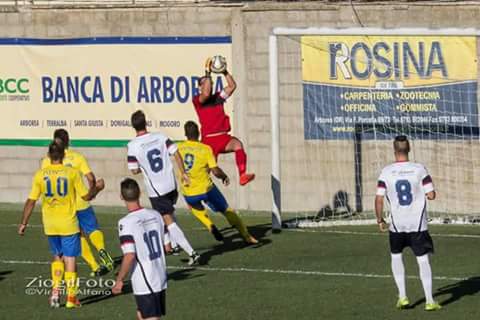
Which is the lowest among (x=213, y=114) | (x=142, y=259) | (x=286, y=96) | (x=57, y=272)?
(x=57, y=272)

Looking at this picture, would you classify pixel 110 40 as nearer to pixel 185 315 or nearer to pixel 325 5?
pixel 325 5

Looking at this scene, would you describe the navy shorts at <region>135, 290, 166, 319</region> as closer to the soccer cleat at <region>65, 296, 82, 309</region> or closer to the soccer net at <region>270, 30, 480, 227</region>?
the soccer cleat at <region>65, 296, 82, 309</region>

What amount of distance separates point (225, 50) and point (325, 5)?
1.95m

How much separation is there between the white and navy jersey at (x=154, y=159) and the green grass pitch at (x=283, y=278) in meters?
1.14

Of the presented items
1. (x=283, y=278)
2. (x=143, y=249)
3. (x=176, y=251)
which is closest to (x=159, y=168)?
(x=176, y=251)

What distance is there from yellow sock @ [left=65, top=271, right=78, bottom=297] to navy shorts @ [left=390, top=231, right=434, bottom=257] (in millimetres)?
3593

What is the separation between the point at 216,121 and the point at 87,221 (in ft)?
12.4

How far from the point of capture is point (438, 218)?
2286 cm

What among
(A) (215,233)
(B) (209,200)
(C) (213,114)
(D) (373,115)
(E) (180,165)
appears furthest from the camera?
(D) (373,115)

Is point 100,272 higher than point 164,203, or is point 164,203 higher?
point 164,203

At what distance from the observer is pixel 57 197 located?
1577cm

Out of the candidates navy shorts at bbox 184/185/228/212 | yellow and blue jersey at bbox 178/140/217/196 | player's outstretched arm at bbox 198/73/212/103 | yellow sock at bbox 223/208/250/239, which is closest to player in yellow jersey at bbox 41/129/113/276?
yellow and blue jersey at bbox 178/140/217/196

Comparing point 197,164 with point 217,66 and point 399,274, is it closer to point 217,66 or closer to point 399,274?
point 217,66

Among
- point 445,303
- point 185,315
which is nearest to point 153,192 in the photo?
point 185,315
